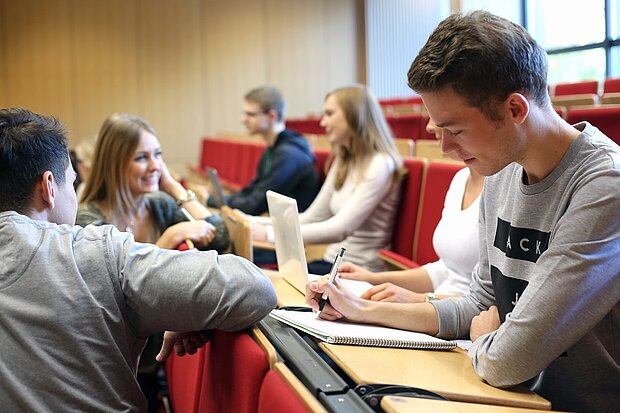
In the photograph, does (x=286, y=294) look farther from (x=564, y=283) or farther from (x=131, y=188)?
(x=131, y=188)

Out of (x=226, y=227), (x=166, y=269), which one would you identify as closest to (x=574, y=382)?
(x=166, y=269)

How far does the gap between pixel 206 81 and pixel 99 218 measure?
785cm

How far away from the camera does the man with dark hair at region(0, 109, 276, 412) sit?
1.22 meters

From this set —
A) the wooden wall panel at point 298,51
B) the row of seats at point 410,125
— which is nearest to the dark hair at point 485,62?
the row of seats at point 410,125

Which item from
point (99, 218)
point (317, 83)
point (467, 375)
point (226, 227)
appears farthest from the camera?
point (317, 83)

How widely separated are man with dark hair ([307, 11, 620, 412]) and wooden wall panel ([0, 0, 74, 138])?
8.90 meters

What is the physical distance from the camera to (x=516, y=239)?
4.31ft

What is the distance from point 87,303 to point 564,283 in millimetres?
778

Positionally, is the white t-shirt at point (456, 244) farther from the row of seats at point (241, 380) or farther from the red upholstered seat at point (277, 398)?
the red upholstered seat at point (277, 398)

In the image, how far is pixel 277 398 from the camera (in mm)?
1004

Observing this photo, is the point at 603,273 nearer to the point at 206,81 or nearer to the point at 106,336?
the point at 106,336

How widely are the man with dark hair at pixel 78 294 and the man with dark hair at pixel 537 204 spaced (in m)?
0.44

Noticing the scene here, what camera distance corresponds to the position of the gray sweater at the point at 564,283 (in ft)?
3.59

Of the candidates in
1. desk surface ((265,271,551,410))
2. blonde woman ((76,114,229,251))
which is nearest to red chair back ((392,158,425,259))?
blonde woman ((76,114,229,251))
